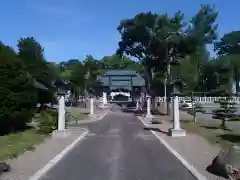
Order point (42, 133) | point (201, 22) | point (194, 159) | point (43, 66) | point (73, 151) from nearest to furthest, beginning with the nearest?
1. point (194, 159)
2. point (73, 151)
3. point (42, 133)
4. point (43, 66)
5. point (201, 22)

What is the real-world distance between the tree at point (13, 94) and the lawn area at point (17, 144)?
1513 millimetres

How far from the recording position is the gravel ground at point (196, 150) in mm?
11861

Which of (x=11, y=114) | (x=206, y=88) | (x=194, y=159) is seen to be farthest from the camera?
(x=206, y=88)

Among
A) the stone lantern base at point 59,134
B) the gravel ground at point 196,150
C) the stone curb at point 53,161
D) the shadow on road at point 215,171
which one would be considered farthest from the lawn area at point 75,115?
the shadow on road at point 215,171

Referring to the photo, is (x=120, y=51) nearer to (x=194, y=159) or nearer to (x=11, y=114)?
(x=11, y=114)

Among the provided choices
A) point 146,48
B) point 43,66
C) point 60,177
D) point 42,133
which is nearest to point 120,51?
point 146,48

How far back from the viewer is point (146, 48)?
45.3 m

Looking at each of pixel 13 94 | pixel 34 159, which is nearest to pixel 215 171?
pixel 34 159

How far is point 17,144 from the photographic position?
16203mm

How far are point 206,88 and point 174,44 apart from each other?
38.2 meters

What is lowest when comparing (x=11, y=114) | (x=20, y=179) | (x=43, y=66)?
(x=20, y=179)

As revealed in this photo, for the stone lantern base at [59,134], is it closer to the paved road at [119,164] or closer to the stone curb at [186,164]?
the paved road at [119,164]

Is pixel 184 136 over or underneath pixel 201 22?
underneath

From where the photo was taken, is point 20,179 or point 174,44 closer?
point 20,179
